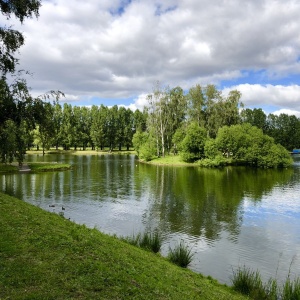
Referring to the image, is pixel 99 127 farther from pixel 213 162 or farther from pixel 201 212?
pixel 201 212

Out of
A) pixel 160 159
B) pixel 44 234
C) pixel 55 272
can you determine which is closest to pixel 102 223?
pixel 44 234

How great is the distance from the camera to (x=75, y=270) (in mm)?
8602

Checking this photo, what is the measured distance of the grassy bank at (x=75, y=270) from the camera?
24.5 feet

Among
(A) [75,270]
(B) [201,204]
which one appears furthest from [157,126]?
(A) [75,270]

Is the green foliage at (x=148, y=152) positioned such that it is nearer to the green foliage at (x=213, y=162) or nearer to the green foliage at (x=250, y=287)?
the green foliage at (x=213, y=162)

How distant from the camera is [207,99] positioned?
281ft

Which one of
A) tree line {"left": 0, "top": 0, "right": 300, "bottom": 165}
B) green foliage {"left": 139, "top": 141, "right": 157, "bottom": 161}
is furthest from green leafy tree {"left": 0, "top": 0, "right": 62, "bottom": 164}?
green foliage {"left": 139, "top": 141, "right": 157, "bottom": 161}

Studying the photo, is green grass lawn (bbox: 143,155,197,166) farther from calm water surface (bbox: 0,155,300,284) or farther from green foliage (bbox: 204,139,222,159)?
calm water surface (bbox: 0,155,300,284)

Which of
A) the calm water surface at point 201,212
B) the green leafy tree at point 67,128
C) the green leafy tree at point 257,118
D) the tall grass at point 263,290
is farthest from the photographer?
the green leafy tree at point 257,118

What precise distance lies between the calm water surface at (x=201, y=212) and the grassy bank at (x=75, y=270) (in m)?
4.97

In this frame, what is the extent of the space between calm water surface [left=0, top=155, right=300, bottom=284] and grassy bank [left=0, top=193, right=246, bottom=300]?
16.3 ft

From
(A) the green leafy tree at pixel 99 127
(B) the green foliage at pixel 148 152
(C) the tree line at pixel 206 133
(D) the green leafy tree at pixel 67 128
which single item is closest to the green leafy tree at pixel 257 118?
(C) the tree line at pixel 206 133

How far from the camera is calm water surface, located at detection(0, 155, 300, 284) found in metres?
17.4

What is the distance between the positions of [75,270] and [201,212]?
19.8 metres
